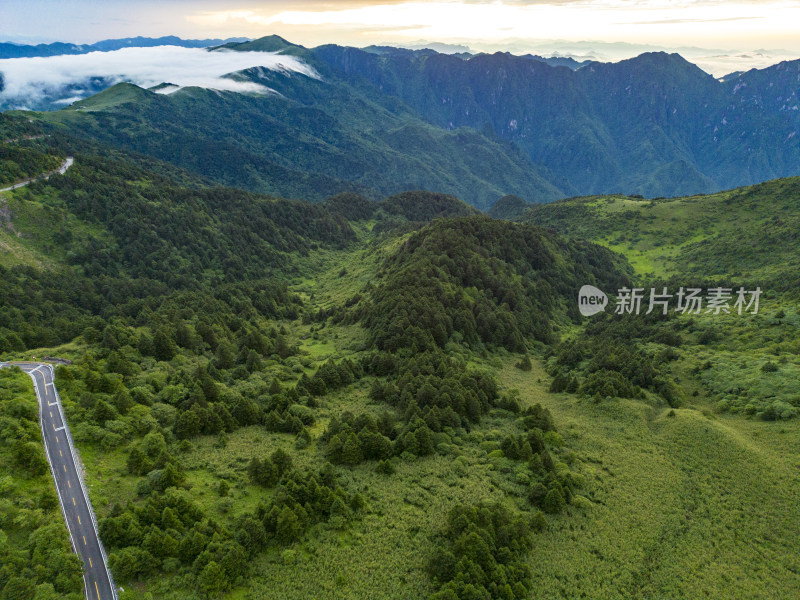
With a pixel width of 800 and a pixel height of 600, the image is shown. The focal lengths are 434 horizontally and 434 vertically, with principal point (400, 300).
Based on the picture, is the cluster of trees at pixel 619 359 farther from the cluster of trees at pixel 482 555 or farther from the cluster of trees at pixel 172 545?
the cluster of trees at pixel 172 545

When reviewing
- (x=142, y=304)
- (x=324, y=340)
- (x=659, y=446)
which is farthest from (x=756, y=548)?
(x=142, y=304)

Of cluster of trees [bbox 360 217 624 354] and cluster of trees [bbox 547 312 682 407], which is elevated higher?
cluster of trees [bbox 360 217 624 354]

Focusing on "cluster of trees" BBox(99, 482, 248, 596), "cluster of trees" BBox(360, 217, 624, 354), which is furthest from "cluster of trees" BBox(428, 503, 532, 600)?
"cluster of trees" BBox(360, 217, 624, 354)

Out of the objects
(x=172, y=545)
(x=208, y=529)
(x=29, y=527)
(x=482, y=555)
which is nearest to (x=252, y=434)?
(x=208, y=529)

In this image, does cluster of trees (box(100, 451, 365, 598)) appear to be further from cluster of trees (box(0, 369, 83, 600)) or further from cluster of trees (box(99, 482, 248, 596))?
cluster of trees (box(0, 369, 83, 600))

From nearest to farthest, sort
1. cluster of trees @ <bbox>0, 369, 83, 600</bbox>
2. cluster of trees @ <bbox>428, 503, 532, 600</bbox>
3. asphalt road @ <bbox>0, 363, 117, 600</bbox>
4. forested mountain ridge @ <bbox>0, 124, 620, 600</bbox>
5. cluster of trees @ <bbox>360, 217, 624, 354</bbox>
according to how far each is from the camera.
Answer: cluster of trees @ <bbox>0, 369, 83, 600</bbox>, cluster of trees @ <bbox>428, 503, 532, 600</bbox>, asphalt road @ <bbox>0, 363, 117, 600</bbox>, forested mountain ridge @ <bbox>0, 124, 620, 600</bbox>, cluster of trees @ <bbox>360, 217, 624, 354</bbox>

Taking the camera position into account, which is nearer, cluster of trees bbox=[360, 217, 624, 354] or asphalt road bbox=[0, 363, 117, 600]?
asphalt road bbox=[0, 363, 117, 600]
